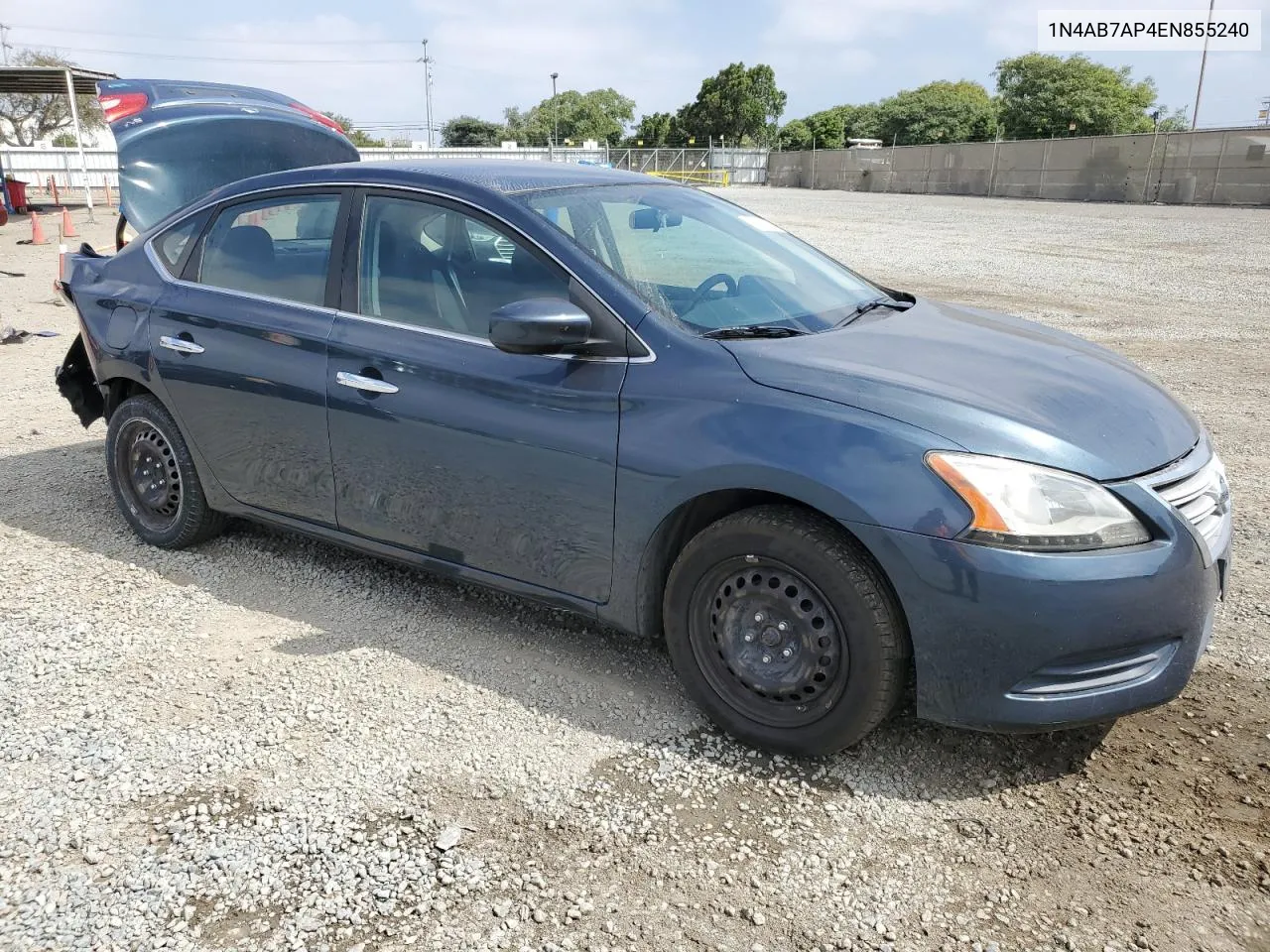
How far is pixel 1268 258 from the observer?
1579 centimetres

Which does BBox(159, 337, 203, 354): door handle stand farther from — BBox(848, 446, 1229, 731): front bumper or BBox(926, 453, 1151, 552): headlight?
BBox(926, 453, 1151, 552): headlight

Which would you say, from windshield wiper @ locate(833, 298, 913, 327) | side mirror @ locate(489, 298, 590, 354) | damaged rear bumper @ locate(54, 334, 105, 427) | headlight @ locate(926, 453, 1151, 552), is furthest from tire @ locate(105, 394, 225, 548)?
headlight @ locate(926, 453, 1151, 552)

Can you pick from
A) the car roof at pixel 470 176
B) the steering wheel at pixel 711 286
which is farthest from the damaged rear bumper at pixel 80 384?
the steering wheel at pixel 711 286

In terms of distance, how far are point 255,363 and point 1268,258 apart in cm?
1693

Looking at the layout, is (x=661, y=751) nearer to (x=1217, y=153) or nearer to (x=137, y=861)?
(x=137, y=861)

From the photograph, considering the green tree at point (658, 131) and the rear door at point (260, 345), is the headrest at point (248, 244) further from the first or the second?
the green tree at point (658, 131)

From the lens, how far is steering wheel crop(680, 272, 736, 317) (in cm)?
333

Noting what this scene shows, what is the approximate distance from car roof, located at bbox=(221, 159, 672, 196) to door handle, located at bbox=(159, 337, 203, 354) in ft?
2.23

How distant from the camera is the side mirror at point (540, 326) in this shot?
2.98 meters

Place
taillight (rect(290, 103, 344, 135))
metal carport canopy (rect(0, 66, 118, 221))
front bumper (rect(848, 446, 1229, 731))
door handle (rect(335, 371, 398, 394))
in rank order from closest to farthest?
1. front bumper (rect(848, 446, 1229, 731))
2. door handle (rect(335, 371, 398, 394))
3. taillight (rect(290, 103, 344, 135))
4. metal carport canopy (rect(0, 66, 118, 221))

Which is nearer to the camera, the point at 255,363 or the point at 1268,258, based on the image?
the point at 255,363

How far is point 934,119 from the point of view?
83125mm

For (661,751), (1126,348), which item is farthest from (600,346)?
(1126,348)

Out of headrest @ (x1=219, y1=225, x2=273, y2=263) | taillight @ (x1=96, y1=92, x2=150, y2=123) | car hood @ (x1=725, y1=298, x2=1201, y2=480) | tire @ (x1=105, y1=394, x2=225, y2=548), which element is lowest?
tire @ (x1=105, y1=394, x2=225, y2=548)
